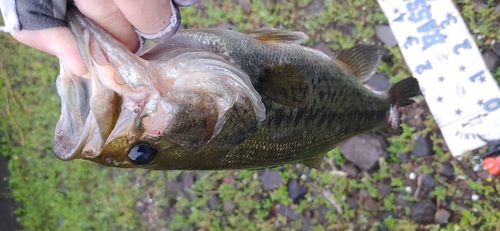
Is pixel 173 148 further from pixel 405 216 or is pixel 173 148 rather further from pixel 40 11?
pixel 405 216

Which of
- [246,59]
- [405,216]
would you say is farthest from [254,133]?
[405,216]

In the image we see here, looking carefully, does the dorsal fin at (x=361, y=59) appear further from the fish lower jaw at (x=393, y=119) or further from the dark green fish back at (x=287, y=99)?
the fish lower jaw at (x=393, y=119)

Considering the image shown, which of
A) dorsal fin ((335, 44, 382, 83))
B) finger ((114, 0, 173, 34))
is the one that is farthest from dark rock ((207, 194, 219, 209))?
finger ((114, 0, 173, 34))

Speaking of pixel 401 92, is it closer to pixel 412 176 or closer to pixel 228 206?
pixel 412 176

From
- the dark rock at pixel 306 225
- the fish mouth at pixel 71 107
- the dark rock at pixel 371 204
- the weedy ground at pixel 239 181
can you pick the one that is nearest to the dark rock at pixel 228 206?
the weedy ground at pixel 239 181

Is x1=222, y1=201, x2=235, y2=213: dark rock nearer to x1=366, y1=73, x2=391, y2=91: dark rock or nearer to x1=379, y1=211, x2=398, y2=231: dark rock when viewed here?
x1=379, y1=211, x2=398, y2=231: dark rock
